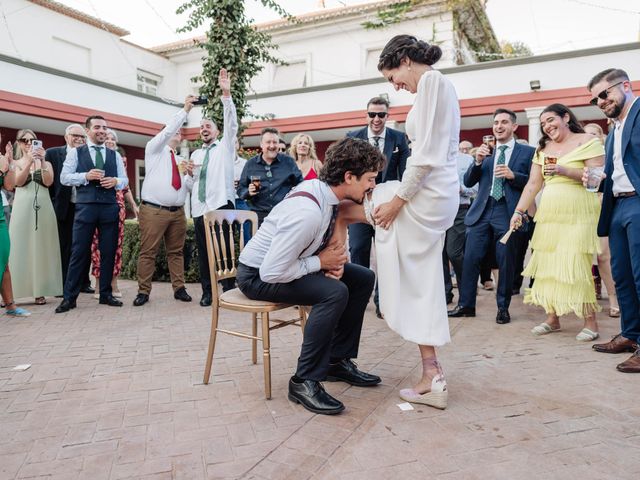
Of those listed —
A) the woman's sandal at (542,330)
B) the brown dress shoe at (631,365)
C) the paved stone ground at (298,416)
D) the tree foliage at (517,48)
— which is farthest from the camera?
the tree foliage at (517,48)

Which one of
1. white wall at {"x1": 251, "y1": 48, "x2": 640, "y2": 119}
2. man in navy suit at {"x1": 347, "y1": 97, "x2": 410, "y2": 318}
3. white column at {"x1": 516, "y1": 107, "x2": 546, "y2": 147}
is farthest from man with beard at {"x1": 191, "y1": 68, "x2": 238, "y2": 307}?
white wall at {"x1": 251, "y1": 48, "x2": 640, "y2": 119}

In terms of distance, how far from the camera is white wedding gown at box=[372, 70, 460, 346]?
258cm

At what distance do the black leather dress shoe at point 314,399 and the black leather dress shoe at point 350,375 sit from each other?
0.35 metres

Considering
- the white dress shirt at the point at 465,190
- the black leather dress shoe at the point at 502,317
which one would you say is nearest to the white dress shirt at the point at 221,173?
the white dress shirt at the point at 465,190

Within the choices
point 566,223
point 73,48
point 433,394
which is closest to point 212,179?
point 566,223

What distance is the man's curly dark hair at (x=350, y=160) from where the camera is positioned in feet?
8.55

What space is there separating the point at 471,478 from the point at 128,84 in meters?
22.5

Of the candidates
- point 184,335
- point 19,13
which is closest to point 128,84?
point 19,13

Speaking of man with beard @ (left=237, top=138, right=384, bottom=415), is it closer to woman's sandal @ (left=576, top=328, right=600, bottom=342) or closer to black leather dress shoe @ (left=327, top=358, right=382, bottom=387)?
black leather dress shoe @ (left=327, top=358, right=382, bottom=387)

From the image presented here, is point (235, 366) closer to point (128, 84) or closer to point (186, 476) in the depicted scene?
point (186, 476)

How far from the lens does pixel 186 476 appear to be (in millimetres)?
2068

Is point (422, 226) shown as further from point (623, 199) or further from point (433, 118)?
point (623, 199)

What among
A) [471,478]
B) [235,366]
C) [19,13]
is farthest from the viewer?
[19,13]

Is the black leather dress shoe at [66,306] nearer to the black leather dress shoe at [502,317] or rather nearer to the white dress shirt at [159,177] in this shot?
the white dress shirt at [159,177]
